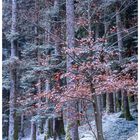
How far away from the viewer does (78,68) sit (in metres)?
6.59

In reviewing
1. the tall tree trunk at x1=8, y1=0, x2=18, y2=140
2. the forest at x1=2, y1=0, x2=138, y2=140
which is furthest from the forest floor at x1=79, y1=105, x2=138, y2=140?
the tall tree trunk at x1=8, y1=0, x2=18, y2=140

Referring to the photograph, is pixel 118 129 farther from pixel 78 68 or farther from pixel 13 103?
pixel 78 68

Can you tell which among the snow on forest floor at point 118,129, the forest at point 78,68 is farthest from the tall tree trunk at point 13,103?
the snow on forest floor at point 118,129

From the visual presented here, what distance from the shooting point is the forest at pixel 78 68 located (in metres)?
6.49

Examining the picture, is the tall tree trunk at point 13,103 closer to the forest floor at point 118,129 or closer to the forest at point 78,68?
the forest at point 78,68

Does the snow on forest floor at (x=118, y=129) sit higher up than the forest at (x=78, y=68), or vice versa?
the forest at (x=78, y=68)

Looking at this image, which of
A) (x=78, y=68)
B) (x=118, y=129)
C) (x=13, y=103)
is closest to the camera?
(x=78, y=68)

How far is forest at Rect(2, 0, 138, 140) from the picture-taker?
256 inches

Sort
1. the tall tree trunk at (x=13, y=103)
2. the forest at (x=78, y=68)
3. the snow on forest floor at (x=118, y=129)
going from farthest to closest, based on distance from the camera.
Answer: the tall tree trunk at (x=13, y=103) < the snow on forest floor at (x=118, y=129) < the forest at (x=78, y=68)

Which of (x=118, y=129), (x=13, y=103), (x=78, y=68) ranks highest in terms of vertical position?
(x=78, y=68)

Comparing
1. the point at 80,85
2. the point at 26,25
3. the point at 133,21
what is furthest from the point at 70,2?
the point at 26,25

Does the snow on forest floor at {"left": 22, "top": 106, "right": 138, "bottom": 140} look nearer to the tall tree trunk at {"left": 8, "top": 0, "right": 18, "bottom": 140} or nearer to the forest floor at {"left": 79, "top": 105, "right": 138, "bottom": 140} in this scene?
the forest floor at {"left": 79, "top": 105, "right": 138, "bottom": 140}

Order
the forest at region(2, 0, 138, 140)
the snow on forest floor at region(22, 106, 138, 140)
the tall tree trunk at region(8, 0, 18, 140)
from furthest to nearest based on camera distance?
the tall tree trunk at region(8, 0, 18, 140) < the snow on forest floor at region(22, 106, 138, 140) < the forest at region(2, 0, 138, 140)

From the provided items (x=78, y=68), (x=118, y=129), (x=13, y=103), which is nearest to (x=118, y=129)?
(x=118, y=129)
